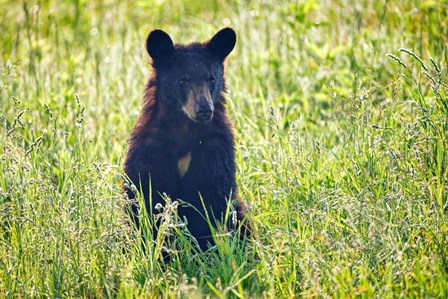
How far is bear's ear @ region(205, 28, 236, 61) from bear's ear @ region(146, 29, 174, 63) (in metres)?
0.30

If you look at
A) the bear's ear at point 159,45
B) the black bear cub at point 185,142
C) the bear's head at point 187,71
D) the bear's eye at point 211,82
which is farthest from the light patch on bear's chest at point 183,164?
the bear's ear at point 159,45

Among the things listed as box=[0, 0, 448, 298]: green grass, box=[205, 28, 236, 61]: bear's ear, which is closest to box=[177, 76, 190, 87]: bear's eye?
box=[205, 28, 236, 61]: bear's ear

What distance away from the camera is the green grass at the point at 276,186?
13.9ft

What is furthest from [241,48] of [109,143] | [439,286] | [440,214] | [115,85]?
[439,286]

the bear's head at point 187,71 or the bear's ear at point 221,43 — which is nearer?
the bear's head at point 187,71

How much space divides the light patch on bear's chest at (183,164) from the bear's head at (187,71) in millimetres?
260

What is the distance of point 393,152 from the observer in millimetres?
4598

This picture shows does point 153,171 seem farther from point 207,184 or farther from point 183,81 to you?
point 183,81

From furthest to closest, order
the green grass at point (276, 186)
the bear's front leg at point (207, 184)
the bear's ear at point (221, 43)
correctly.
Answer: the bear's ear at point (221, 43), the bear's front leg at point (207, 184), the green grass at point (276, 186)

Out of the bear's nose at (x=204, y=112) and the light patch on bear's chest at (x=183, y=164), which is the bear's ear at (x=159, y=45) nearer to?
the bear's nose at (x=204, y=112)

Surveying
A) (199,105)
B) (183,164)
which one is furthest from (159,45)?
(183,164)

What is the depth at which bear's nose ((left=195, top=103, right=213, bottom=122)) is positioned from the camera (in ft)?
16.8

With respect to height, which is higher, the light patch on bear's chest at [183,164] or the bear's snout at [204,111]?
the bear's snout at [204,111]

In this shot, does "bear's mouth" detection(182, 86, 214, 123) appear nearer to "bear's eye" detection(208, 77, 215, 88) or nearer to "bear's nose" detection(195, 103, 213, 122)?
"bear's nose" detection(195, 103, 213, 122)
